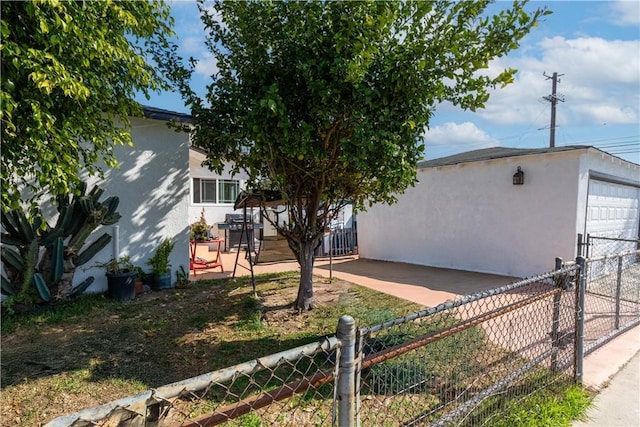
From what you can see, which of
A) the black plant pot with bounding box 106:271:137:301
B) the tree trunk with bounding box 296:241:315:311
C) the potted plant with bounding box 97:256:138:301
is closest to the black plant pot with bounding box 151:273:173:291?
the potted plant with bounding box 97:256:138:301

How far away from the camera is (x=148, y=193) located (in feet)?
21.9

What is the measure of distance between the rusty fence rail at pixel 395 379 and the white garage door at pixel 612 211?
4.15 meters

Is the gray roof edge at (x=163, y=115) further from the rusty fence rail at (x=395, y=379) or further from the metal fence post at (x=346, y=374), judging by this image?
the metal fence post at (x=346, y=374)

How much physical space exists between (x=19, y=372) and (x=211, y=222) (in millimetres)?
11146

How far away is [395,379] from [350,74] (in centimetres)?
288

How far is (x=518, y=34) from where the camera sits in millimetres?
3463

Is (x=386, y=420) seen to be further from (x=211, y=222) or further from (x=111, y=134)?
(x=211, y=222)

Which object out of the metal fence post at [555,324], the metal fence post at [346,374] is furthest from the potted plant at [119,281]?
the metal fence post at [555,324]

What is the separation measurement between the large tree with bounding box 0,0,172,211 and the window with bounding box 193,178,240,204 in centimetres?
1110

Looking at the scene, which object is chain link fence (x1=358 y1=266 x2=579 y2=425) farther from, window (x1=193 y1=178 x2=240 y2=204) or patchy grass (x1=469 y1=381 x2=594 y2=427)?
window (x1=193 y1=178 x2=240 y2=204)

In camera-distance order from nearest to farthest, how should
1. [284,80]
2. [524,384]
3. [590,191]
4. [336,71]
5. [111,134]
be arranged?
[524,384] → [111,134] → [336,71] → [284,80] → [590,191]

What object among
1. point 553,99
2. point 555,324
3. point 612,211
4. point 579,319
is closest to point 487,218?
point 612,211

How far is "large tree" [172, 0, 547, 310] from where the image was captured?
3594mm

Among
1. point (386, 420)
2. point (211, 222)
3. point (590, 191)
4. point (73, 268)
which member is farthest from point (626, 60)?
point (211, 222)
